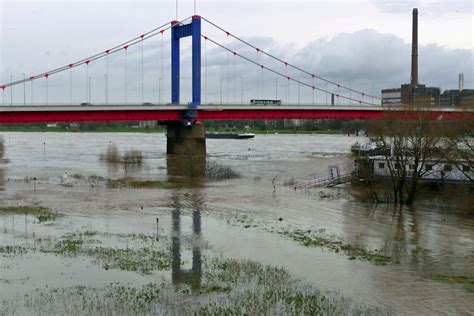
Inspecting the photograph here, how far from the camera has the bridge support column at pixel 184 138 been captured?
68.2 m

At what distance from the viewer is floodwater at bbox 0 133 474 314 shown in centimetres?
1647

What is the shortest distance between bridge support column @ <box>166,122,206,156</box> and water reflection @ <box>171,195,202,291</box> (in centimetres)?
3822

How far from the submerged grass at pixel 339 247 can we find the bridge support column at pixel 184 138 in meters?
44.3

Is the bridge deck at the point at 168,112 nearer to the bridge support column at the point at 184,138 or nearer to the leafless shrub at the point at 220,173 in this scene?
the bridge support column at the point at 184,138

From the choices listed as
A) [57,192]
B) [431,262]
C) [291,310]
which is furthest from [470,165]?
[57,192]

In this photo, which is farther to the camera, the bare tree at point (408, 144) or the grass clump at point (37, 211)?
the bare tree at point (408, 144)

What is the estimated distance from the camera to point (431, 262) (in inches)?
762

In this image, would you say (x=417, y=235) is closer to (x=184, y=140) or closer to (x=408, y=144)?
(x=408, y=144)

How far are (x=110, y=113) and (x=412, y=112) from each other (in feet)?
123

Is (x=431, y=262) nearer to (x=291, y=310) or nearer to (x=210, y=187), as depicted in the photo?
(x=291, y=310)

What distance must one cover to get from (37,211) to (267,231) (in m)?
11.7

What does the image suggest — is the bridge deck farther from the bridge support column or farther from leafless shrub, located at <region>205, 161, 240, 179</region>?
leafless shrub, located at <region>205, 161, 240, 179</region>

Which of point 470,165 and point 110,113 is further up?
point 110,113

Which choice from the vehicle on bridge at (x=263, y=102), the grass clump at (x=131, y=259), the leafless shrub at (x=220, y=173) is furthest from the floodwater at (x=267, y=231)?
the vehicle on bridge at (x=263, y=102)
